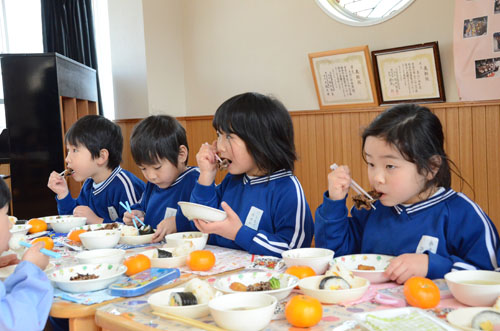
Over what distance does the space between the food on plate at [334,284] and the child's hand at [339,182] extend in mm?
460

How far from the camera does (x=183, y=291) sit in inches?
44.8

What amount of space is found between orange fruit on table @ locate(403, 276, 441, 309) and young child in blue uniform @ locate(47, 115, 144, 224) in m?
1.90

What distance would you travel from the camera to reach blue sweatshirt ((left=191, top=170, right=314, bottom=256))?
1832 mm

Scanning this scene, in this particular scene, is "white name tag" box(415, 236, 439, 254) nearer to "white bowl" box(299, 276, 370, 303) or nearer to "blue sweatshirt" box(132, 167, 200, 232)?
"white bowl" box(299, 276, 370, 303)

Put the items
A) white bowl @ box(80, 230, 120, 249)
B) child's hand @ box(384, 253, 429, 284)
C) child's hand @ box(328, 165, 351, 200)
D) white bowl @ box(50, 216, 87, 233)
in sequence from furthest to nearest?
white bowl @ box(50, 216, 87, 233)
white bowl @ box(80, 230, 120, 249)
child's hand @ box(328, 165, 351, 200)
child's hand @ box(384, 253, 429, 284)

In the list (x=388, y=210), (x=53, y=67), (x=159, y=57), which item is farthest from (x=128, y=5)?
(x=388, y=210)

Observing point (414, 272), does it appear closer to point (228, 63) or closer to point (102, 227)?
point (102, 227)

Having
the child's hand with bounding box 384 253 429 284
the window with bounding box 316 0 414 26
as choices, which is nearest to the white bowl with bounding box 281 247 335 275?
the child's hand with bounding box 384 253 429 284

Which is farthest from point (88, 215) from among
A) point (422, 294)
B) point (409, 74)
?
point (409, 74)

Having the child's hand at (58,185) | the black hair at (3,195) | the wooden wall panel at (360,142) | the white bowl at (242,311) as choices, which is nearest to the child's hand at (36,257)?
the black hair at (3,195)

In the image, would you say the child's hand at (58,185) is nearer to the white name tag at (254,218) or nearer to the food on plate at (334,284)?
the white name tag at (254,218)

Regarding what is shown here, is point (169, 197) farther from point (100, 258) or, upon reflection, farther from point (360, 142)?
point (360, 142)

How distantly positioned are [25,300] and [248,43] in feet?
12.5

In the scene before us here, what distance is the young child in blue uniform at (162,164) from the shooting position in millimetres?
2293
